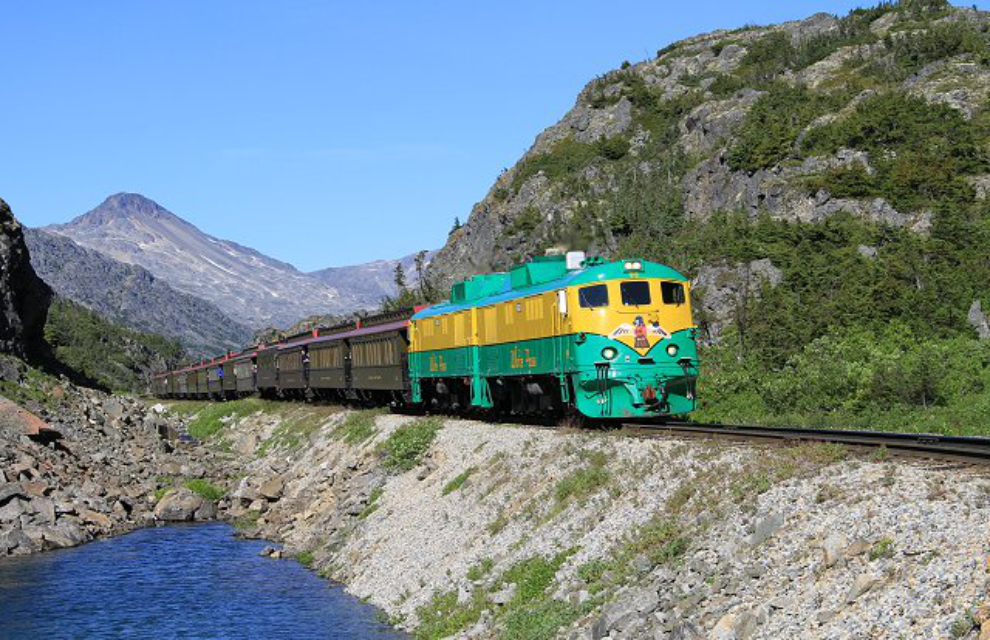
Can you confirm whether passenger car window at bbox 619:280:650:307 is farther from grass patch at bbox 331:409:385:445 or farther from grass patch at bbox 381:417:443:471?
grass patch at bbox 331:409:385:445

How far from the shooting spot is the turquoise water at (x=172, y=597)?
24297 mm

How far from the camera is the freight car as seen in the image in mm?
26500

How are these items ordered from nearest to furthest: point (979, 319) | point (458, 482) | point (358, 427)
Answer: point (458, 482), point (979, 319), point (358, 427)

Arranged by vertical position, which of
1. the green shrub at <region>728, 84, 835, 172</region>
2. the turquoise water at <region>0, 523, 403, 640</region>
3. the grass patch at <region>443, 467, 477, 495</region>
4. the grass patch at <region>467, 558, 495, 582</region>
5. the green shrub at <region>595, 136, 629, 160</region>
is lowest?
the turquoise water at <region>0, 523, 403, 640</region>

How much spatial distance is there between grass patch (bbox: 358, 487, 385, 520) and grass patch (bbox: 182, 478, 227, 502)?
1443 cm

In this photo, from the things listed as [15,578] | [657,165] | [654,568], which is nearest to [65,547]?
[15,578]

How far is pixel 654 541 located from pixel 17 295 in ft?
241

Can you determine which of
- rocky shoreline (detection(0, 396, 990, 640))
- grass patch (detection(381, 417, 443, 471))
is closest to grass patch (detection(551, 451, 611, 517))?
rocky shoreline (detection(0, 396, 990, 640))

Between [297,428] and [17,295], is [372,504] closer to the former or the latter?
[297,428]

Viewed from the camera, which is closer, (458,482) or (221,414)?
(458,482)

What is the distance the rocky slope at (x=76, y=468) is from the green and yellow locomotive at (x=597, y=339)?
17.5 m

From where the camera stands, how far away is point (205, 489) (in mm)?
46156

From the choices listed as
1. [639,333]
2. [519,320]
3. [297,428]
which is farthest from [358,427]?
[639,333]

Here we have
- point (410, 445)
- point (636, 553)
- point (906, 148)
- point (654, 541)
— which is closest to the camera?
point (654, 541)
